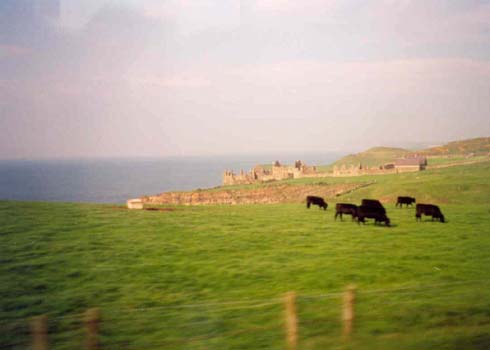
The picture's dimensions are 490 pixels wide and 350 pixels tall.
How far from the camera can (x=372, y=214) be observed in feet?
79.1

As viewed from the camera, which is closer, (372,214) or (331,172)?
(372,214)

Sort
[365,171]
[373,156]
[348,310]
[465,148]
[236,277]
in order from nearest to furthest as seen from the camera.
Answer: [348,310]
[236,277]
[365,171]
[465,148]
[373,156]

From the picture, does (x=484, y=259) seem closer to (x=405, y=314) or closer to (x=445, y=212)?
(x=405, y=314)

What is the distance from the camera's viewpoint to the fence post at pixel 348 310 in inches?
332

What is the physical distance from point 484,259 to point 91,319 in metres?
14.9

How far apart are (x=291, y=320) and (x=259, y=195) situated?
51792mm

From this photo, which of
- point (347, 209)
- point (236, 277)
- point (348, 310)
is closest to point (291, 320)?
point (348, 310)

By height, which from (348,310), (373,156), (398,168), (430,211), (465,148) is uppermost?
(373,156)

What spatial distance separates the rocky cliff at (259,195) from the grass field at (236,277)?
25.3m

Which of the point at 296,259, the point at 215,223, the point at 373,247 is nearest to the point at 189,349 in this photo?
the point at 296,259

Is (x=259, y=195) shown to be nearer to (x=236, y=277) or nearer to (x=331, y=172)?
(x=331, y=172)

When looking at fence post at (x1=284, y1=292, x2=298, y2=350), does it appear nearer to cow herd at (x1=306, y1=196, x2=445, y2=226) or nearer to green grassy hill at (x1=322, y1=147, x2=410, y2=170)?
cow herd at (x1=306, y1=196, x2=445, y2=226)

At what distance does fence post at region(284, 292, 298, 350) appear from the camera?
316 inches

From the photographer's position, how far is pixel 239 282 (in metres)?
14.2
